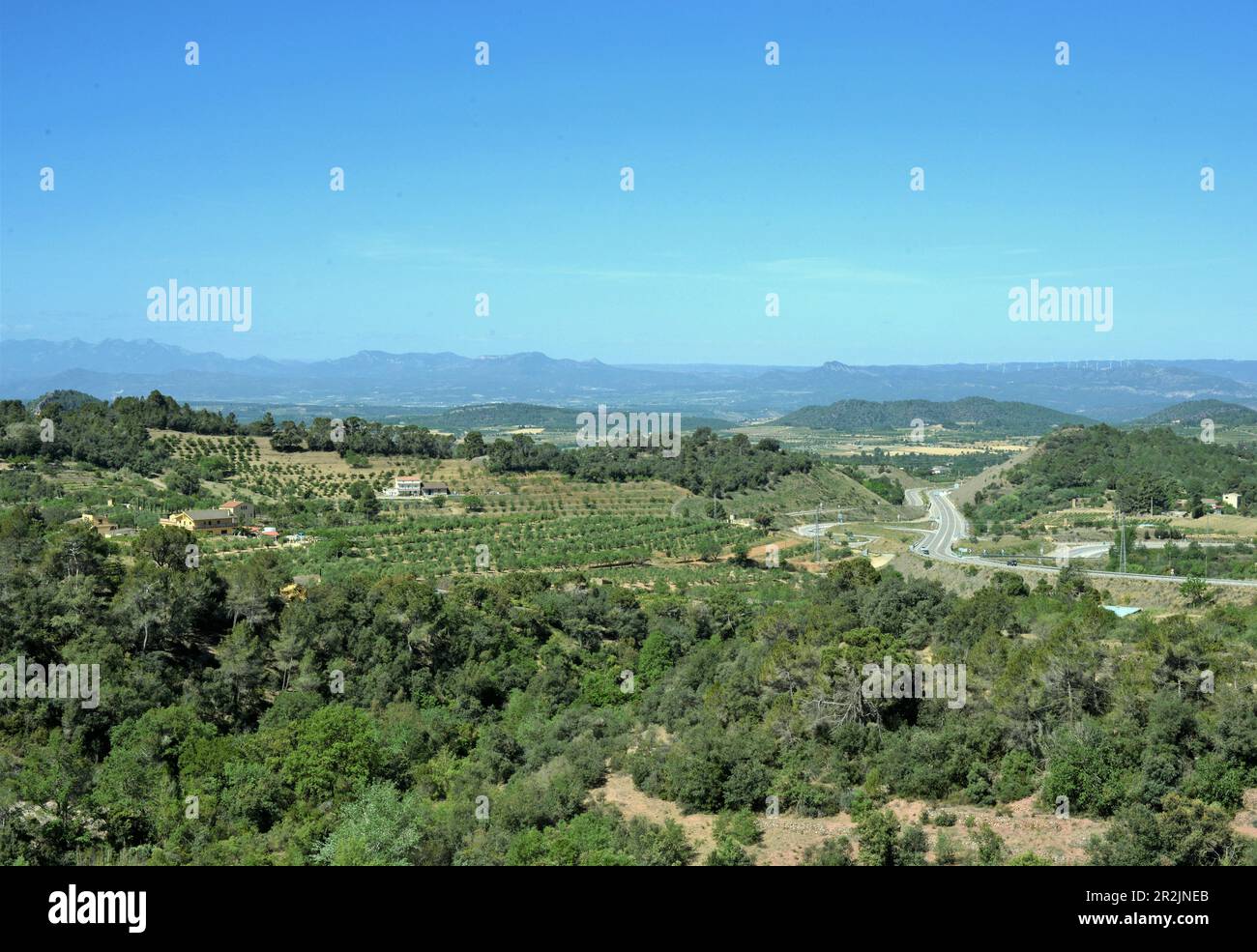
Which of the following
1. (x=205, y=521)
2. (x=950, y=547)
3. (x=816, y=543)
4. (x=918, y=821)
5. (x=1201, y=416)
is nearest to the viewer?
(x=918, y=821)

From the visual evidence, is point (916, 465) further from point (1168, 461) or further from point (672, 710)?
point (672, 710)

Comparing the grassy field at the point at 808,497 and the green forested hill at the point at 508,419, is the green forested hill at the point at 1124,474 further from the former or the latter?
the green forested hill at the point at 508,419

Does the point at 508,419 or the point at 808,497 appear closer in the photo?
the point at 808,497

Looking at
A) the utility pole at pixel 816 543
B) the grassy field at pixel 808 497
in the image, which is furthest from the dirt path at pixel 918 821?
the grassy field at pixel 808 497

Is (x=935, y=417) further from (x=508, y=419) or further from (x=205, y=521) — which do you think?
(x=205, y=521)

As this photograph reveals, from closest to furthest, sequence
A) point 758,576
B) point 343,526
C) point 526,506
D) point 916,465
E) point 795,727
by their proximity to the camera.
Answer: point 795,727 → point 758,576 → point 343,526 → point 526,506 → point 916,465

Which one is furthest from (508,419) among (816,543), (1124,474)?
(816,543)

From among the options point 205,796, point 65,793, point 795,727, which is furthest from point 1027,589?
point 65,793
